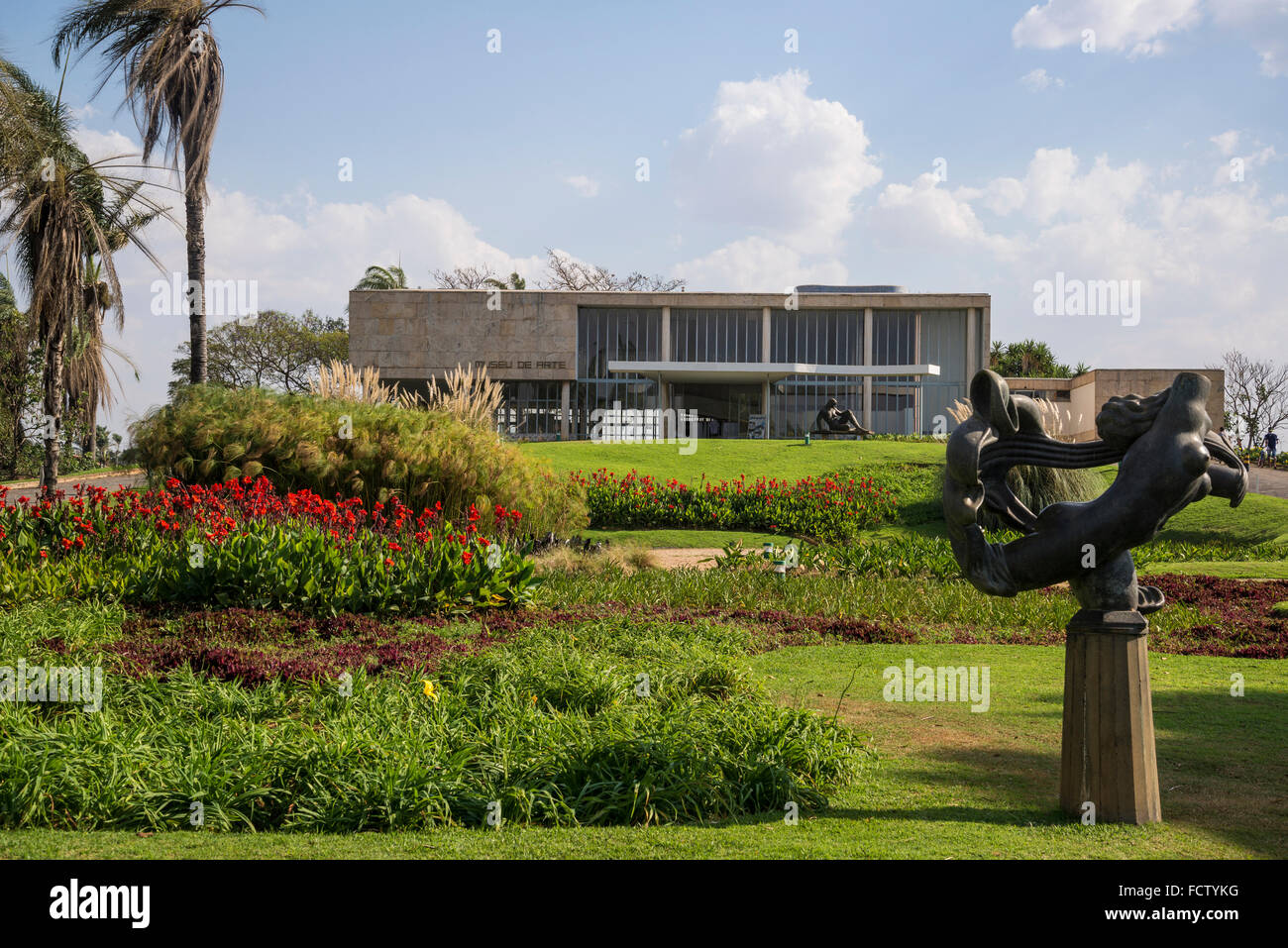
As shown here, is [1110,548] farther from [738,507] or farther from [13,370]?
[13,370]

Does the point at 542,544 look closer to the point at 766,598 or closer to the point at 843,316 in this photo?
the point at 766,598

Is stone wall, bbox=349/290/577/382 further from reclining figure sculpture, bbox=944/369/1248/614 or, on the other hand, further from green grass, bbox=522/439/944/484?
reclining figure sculpture, bbox=944/369/1248/614

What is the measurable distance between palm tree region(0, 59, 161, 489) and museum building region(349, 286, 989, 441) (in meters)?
25.6

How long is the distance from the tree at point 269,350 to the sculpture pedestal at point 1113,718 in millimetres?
48365

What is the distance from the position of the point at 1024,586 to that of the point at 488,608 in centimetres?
581

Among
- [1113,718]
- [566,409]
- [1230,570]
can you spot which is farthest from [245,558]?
[566,409]

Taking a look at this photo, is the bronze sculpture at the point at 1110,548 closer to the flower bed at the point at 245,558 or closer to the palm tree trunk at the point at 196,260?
the flower bed at the point at 245,558

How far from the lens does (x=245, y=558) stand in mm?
8219

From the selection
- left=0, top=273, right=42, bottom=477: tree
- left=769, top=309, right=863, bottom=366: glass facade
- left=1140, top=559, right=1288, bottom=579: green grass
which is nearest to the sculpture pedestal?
left=1140, top=559, right=1288, bottom=579: green grass

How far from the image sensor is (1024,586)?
159 inches

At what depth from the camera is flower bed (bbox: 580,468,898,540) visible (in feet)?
59.0

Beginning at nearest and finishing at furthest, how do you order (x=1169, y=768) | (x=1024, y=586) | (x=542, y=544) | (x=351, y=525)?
1. (x=1024, y=586)
2. (x=1169, y=768)
3. (x=351, y=525)
4. (x=542, y=544)

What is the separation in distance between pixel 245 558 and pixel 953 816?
20.9ft
